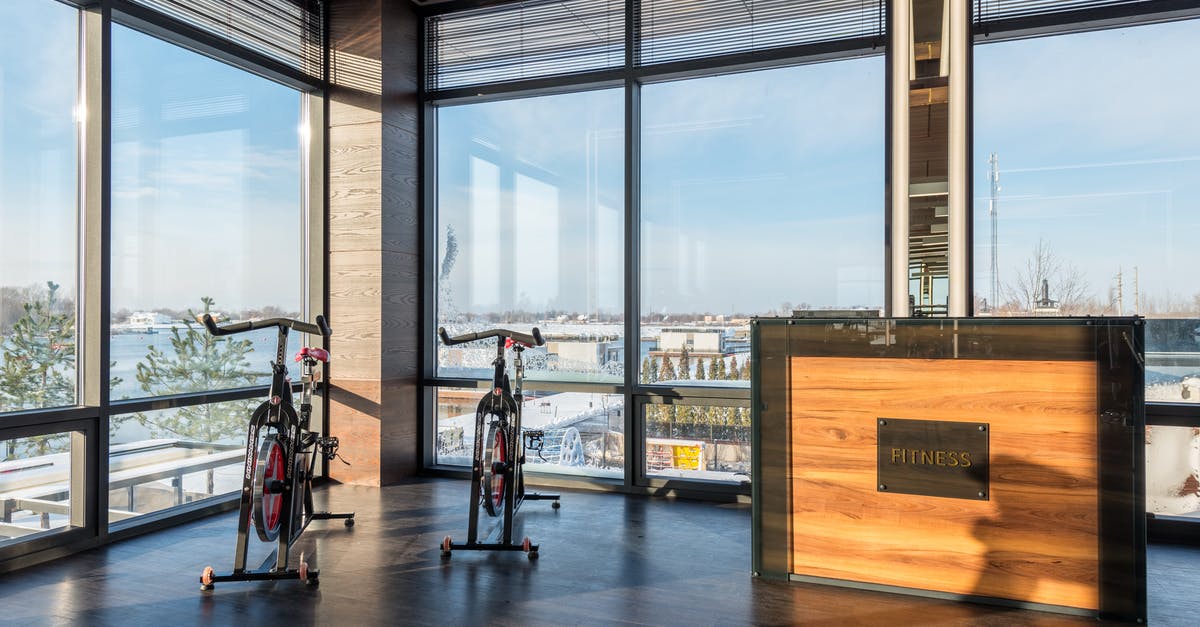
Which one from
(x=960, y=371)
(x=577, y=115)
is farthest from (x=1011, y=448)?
(x=577, y=115)

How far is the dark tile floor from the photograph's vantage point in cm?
292

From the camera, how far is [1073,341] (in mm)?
2967

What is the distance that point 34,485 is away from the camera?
3.58 meters

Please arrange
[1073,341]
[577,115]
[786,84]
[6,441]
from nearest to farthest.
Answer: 1. [1073,341]
2. [6,441]
3. [786,84]
4. [577,115]

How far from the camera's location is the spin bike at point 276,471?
10.6 ft

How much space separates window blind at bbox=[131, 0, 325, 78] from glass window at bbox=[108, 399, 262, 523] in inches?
84.7

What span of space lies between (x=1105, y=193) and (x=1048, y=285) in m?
0.56

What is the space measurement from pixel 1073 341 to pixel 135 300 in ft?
14.4

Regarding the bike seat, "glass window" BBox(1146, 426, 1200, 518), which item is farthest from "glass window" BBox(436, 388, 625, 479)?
"glass window" BBox(1146, 426, 1200, 518)

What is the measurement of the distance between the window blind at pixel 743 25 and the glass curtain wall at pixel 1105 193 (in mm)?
737

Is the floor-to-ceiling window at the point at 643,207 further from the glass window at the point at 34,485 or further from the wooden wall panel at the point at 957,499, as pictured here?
the glass window at the point at 34,485

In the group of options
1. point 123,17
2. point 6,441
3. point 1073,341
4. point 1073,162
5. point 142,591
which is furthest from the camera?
point 1073,162

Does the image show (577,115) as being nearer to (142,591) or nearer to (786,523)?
(786,523)

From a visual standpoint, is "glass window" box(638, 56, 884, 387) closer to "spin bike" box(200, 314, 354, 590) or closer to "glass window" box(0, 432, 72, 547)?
"spin bike" box(200, 314, 354, 590)
